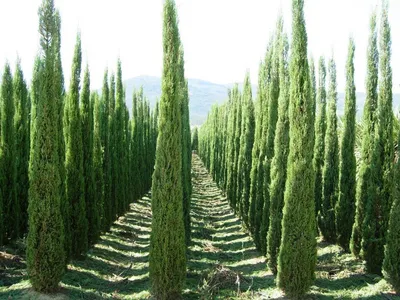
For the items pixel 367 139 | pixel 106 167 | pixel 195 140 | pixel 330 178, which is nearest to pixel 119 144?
pixel 106 167

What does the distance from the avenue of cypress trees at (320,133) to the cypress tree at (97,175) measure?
6126 mm

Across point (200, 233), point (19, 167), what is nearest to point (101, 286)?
point (19, 167)

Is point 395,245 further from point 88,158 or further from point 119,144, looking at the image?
point 119,144

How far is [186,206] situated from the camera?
11258mm

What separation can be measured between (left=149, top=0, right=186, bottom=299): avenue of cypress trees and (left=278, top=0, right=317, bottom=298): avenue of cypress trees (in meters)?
1.84

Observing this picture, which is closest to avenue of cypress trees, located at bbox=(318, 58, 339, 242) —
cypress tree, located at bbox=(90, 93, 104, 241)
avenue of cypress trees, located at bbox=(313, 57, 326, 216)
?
avenue of cypress trees, located at bbox=(313, 57, 326, 216)

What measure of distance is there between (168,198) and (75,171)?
3437 millimetres

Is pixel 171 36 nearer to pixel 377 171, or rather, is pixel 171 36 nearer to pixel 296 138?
pixel 296 138

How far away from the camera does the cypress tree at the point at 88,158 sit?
1036 cm

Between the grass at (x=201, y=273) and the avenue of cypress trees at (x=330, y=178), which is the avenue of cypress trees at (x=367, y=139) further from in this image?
the avenue of cypress trees at (x=330, y=178)

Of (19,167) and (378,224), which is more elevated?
(19,167)

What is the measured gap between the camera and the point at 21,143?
437 inches

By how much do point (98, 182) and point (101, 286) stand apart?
13.6 ft

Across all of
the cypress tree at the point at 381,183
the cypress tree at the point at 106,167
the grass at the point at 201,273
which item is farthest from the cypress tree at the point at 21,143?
the cypress tree at the point at 381,183
